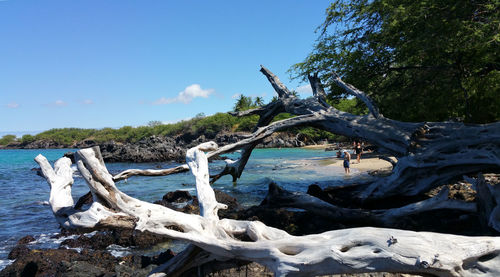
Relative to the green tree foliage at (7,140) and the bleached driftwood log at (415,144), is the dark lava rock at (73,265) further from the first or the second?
the green tree foliage at (7,140)

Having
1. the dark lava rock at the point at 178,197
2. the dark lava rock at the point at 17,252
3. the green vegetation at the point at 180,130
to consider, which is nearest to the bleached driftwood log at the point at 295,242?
the dark lava rock at the point at 17,252

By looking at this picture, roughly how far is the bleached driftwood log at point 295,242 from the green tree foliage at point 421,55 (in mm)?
5197

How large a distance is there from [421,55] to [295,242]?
302 inches

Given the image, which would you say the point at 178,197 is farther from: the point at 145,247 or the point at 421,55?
the point at 421,55

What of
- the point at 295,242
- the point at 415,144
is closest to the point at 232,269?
the point at 295,242

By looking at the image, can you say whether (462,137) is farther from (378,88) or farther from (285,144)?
(285,144)

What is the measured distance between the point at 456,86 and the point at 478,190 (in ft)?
16.3

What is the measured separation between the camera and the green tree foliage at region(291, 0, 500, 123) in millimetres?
7328

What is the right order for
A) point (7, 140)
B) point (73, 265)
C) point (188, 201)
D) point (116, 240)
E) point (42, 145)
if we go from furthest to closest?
point (7, 140) → point (42, 145) → point (188, 201) → point (116, 240) → point (73, 265)

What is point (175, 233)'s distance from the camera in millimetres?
4062

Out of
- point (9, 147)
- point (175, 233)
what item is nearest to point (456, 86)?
point (175, 233)

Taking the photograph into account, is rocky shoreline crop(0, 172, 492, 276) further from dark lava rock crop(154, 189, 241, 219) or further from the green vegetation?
the green vegetation

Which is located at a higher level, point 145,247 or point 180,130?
point 180,130

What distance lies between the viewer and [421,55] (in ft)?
30.1
